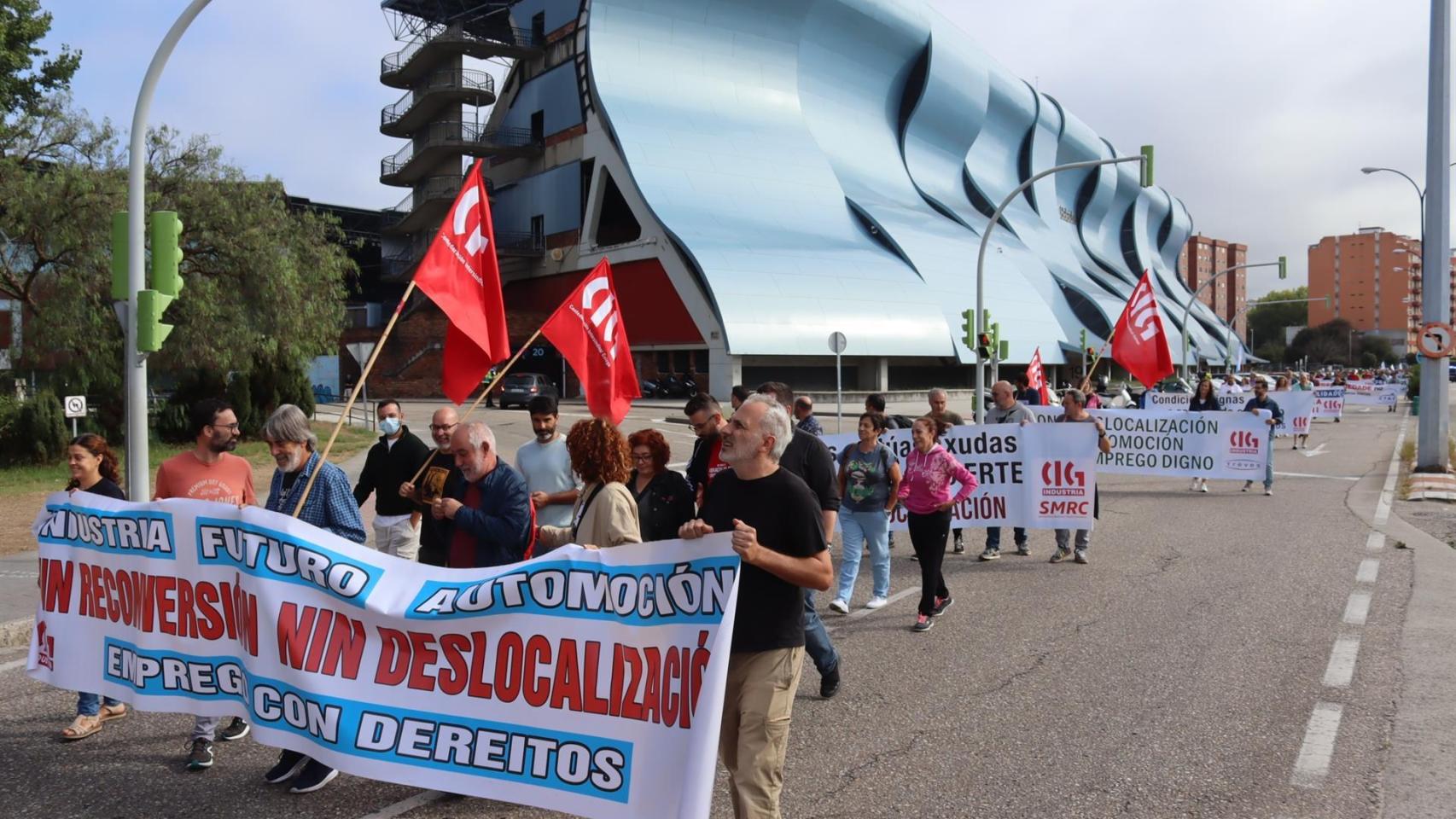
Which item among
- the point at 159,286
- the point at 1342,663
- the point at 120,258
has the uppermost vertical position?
the point at 120,258

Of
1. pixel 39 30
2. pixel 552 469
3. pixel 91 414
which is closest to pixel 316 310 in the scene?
pixel 91 414

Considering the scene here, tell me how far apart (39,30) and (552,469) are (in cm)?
2347

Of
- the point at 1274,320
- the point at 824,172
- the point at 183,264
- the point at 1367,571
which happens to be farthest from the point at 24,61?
the point at 1274,320

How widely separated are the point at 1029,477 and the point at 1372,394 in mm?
48048

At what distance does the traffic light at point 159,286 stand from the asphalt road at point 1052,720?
9.88 feet

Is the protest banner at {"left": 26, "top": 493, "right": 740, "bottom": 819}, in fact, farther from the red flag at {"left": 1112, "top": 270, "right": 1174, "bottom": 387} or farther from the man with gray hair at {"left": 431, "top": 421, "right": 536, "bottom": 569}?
the red flag at {"left": 1112, "top": 270, "right": 1174, "bottom": 387}

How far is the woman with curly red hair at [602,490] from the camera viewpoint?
4816mm

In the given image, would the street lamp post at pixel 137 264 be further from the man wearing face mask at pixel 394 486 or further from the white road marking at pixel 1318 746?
the white road marking at pixel 1318 746

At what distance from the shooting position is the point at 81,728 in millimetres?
5379

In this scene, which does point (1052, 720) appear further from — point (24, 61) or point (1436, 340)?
point (24, 61)

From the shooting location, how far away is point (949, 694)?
6.03 meters

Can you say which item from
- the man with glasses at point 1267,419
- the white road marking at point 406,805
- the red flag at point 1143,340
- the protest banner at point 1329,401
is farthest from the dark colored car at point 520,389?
the white road marking at point 406,805

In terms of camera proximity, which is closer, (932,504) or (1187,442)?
(932,504)

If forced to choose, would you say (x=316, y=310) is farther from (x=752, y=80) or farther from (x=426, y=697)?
(x=752, y=80)
